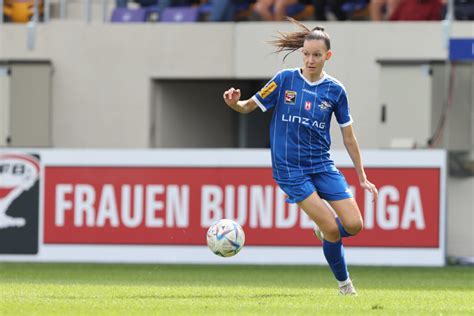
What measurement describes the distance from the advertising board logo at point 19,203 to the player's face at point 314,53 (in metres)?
7.22

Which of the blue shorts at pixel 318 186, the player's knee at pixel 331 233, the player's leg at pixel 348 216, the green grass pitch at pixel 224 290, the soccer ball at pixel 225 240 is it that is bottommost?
the green grass pitch at pixel 224 290

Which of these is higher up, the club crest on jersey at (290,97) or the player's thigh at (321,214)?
the club crest on jersey at (290,97)

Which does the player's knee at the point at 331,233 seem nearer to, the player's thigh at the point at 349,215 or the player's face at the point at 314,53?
the player's thigh at the point at 349,215

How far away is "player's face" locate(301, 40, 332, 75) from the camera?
35.6 ft

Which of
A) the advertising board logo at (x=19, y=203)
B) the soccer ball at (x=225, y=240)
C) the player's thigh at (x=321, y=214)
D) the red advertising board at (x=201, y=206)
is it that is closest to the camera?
the player's thigh at (x=321, y=214)

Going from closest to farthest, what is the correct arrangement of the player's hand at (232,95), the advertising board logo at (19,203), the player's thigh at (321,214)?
1. the player's hand at (232,95)
2. the player's thigh at (321,214)
3. the advertising board logo at (19,203)

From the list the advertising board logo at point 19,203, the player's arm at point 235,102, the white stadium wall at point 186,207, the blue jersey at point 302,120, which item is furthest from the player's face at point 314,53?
the advertising board logo at point 19,203

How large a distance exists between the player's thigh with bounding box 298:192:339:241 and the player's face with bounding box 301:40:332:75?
3.41 feet

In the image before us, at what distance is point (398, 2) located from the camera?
20516 mm

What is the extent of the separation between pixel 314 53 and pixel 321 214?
51.4 inches

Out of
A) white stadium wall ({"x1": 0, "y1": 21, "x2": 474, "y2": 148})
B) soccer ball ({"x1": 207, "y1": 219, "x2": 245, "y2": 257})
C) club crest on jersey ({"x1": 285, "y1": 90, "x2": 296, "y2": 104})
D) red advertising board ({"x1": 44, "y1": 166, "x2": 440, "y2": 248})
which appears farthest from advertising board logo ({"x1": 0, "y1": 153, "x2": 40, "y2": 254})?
club crest on jersey ({"x1": 285, "y1": 90, "x2": 296, "y2": 104})

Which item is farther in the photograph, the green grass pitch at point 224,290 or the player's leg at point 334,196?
the player's leg at point 334,196

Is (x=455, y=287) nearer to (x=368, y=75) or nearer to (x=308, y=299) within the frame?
(x=308, y=299)

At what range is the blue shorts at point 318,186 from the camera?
11.0 metres
